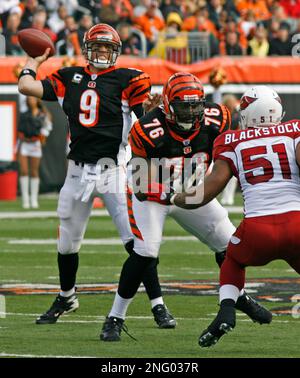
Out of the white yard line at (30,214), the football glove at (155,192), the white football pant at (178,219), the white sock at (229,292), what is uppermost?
the football glove at (155,192)

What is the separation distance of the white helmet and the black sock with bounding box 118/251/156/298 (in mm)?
1045

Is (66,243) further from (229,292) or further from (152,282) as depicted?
(229,292)

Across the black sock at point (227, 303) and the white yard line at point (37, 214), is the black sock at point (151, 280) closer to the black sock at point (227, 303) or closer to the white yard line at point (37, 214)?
the black sock at point (227, 303)

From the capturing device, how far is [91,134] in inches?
304

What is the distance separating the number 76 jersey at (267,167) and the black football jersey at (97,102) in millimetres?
1513

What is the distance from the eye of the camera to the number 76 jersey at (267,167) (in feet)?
→ 20.5

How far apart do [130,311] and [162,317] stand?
2.42 feet

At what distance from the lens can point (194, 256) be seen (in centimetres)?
1148

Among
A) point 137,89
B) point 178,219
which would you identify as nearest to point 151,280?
point 178,219

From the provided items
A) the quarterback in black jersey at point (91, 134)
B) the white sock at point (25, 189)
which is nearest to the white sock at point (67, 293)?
the quarterback in black jersey at point (91, 134)

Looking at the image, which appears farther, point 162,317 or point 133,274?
point 162,317

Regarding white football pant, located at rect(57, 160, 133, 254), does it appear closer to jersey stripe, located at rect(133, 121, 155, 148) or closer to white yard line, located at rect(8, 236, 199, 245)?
jersey stripe, located at rect(133, 121, 155, 148)

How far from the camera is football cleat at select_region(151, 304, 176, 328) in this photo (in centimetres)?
736

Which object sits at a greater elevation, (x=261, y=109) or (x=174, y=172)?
(x=261, y=109)
